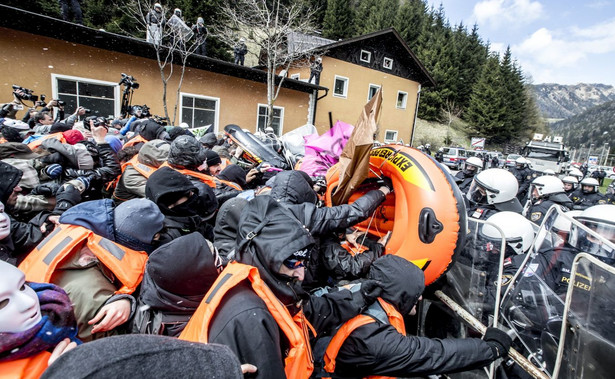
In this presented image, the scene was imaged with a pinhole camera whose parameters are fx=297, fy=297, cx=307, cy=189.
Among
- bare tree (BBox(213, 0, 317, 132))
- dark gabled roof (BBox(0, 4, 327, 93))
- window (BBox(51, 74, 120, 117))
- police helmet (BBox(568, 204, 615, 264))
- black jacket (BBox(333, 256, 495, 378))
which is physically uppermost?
bare tree (BBox(213, 0, 317, 132))

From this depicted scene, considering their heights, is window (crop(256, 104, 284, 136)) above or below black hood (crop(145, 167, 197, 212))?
above

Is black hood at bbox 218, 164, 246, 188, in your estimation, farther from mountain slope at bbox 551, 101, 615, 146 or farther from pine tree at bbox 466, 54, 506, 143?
mountain slope at bbox 551, 101, 615, 146

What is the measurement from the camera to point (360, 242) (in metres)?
2.74

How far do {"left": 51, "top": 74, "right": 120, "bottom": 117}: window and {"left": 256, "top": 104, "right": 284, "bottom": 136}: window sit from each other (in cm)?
628

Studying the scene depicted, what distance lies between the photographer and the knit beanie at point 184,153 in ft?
9.90

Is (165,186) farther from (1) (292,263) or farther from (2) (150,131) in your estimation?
(2) (150,131)

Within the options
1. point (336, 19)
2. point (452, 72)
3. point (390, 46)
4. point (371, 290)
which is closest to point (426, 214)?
point (371, 290)

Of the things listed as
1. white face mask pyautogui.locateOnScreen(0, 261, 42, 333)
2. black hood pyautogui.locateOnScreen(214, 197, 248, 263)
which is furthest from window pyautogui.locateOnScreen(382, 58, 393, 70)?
white face mask pyautogui.locateOnScreen(0, 261, 42, 333)

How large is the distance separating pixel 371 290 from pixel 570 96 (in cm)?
25246

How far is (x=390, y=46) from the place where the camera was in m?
22.5

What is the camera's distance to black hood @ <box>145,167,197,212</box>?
2.34 meters

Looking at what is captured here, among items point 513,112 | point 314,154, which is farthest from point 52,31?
point 513,112

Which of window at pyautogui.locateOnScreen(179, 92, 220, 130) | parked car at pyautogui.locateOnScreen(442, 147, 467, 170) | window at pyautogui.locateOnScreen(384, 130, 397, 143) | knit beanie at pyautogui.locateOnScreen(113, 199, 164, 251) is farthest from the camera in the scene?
window at pyautogui.locateOnScreen(384, 130, 397, 143)

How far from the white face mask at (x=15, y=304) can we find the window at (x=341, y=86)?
2047cm
